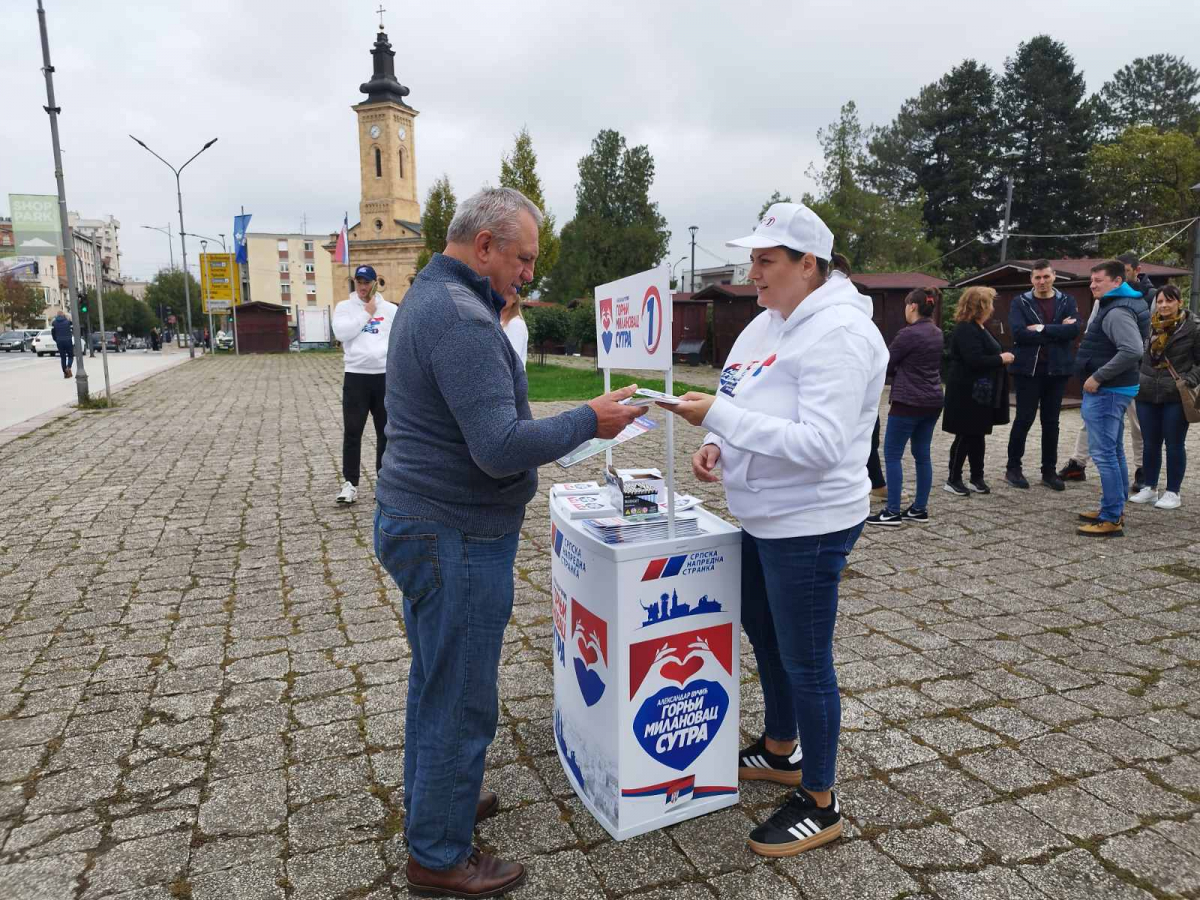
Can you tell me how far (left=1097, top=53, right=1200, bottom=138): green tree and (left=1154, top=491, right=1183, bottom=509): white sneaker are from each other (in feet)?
176

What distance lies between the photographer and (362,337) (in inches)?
260

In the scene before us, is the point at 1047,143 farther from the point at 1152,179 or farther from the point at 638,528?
the point at 638,528

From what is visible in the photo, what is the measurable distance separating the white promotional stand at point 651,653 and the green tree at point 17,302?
3078 inches

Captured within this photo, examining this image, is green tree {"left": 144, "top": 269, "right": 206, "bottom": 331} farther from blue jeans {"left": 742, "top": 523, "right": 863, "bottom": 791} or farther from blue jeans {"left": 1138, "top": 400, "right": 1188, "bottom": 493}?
blue jeans {"left": 742, "top": 523, "right": 863, "bottom": 791}

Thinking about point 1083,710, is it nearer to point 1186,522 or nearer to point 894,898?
point 894,898

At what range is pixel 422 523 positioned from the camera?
217 centimetres

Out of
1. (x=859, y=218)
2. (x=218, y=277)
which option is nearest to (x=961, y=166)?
(x=859, y=218)

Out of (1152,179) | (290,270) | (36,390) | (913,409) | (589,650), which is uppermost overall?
(290,270)

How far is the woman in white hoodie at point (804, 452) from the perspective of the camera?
230cm

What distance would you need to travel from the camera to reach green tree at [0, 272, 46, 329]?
66500 mm

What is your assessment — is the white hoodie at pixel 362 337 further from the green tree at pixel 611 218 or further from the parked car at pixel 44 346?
the green tree at pixel 611 218

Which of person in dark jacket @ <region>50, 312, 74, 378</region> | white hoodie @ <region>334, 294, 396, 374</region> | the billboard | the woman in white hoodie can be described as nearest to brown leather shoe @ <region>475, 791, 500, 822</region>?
the woman in white hoodie

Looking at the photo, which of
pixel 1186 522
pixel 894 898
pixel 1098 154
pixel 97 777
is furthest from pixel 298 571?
pixel 1098 154

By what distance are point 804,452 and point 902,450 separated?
4.58 metres
